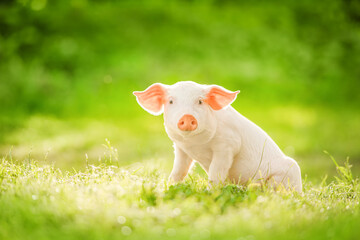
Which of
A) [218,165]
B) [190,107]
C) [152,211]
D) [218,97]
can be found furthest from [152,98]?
[152,211]

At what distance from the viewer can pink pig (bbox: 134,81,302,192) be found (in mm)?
4344

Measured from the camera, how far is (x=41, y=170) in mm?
4781

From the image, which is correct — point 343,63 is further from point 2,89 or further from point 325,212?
point 325,212

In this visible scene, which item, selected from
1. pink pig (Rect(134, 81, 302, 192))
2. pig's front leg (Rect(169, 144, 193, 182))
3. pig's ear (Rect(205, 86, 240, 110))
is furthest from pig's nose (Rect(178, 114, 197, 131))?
pig's front leg (Rect(169, 144, 193, 182))

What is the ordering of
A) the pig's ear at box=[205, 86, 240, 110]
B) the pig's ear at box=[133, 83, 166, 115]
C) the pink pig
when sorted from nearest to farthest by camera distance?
the pink pig → the pig's ear at box=[205, 86, 240, 110] → the pig's ear at box=[133, 83, 166, 115]

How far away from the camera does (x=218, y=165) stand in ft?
14.8

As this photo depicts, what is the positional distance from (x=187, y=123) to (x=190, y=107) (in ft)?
0.73

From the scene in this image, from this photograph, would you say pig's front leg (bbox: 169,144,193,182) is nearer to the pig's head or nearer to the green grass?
the green grass

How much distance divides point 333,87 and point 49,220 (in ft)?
41.7

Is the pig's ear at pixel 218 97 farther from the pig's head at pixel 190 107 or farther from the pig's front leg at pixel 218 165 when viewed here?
the pig's front leg at pixel 218 165

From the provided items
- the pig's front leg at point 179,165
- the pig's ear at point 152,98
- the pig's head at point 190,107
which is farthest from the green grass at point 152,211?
the pig's ear at point 152,98

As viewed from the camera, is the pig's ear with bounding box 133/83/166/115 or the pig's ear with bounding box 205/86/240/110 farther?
the pig's ear with bounding box 133/83/166/115

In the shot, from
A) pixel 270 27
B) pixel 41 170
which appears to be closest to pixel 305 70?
pixel 270 27

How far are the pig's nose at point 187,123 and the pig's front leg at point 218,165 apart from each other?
489 millimetres
